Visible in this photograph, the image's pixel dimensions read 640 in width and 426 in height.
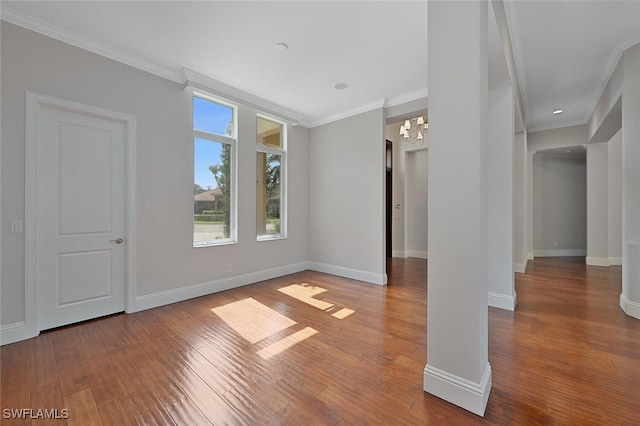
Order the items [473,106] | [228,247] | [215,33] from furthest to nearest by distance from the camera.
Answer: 1. [228,247]
2. [215,33]
3. [473,106]

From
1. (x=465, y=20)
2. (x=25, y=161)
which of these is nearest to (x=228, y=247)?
(x=25, y=161)

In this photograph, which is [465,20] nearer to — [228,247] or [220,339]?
[220,339]

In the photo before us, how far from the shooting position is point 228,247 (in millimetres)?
4336

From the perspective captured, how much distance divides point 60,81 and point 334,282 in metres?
4.37

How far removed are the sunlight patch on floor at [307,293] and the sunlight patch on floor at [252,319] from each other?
53cm

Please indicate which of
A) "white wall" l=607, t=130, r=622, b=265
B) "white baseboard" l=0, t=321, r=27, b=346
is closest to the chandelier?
"white wall" l=607, t=130, r=622, b=265

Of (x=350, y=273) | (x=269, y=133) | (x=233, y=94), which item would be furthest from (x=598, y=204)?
(x=233, y=94)

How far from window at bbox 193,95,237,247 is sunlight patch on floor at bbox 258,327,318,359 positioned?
2131mm

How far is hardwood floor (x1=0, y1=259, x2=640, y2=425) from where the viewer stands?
1.68 m

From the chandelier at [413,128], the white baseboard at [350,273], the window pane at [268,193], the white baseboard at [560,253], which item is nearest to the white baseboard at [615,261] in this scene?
the white baseboard at [560,253]

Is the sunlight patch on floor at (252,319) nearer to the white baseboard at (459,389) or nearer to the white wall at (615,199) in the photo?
the white baseboard at (459,389)

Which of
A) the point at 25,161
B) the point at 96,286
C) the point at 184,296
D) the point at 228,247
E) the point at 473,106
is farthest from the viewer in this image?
the point at 228,247

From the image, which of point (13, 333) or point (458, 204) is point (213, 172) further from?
point (458, 204)

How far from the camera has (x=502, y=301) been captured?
133 inches
